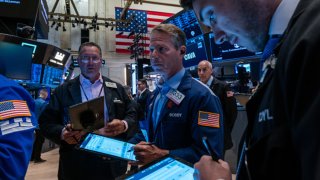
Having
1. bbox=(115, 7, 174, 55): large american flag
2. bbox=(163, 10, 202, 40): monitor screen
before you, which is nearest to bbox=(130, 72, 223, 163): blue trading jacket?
bbox=(163, 10, 202, 40): monitor screen

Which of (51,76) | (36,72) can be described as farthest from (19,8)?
(51,76)

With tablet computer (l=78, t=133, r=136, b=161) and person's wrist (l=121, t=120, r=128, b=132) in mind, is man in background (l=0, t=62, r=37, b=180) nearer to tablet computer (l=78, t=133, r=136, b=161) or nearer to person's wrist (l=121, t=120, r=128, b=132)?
tablet computer (l=78, t=133, r=136, b=161)

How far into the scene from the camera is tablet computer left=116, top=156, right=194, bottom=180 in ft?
3.70

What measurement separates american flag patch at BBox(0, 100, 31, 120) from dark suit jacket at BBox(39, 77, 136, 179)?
103cm

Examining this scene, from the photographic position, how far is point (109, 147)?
5.61 feet

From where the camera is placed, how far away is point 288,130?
1.77 ft

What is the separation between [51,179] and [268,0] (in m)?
5.73

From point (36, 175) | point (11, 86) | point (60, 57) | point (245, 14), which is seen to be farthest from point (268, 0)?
point (60, 57)

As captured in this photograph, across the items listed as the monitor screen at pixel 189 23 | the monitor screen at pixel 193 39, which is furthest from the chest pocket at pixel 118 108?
the monitor screen at pixel 189 23

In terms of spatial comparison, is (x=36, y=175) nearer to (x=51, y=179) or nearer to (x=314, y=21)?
(x=51, y=179)

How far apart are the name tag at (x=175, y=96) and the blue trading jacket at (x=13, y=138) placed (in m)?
0.81

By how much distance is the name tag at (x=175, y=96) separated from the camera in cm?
179

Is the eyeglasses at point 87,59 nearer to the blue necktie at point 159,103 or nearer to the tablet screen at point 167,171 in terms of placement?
Answer: the blue necktie at point 159,103

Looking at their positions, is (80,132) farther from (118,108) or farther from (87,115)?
(118,108)
